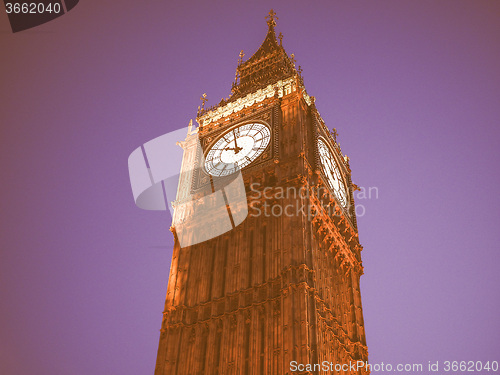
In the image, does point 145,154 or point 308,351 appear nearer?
point 308,351

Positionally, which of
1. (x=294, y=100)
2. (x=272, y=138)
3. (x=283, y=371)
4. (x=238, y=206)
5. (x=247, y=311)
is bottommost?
(x=283, y=371)

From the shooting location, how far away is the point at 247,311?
38.7 m

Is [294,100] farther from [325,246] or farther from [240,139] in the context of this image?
[325,246]

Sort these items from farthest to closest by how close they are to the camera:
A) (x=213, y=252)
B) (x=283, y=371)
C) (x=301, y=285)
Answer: (x=213, y=252) < (x=301, y=285) < (x=283, y=371)

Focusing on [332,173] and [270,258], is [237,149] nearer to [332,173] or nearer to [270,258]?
[332,173]

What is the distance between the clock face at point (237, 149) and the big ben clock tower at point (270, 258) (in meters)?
0.10

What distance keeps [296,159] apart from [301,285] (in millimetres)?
11721

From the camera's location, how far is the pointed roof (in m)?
62.7

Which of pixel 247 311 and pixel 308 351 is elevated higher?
pixel 247 311

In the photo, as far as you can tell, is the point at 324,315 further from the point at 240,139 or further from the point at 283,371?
the point at 240,139

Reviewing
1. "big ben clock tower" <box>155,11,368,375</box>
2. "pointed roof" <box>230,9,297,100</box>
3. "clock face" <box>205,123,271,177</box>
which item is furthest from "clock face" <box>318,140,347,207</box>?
"pointed roof" <box>230,9,297,100</box>

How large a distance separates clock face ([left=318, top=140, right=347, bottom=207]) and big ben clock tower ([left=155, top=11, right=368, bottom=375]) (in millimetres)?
153

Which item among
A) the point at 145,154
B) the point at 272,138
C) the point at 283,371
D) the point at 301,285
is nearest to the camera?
the point at 283,371

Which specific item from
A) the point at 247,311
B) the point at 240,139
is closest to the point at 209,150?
the point at 240,139
